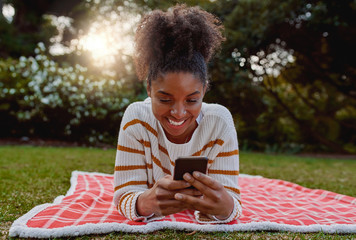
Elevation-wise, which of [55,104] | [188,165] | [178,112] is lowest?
[188,165]

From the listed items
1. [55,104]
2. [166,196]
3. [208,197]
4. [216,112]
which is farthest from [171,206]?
[55,104]

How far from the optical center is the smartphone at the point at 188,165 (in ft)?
5.42

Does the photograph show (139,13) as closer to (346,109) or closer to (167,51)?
(346,109)

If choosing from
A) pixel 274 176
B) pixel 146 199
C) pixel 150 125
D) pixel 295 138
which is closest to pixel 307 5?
pixel 295 138

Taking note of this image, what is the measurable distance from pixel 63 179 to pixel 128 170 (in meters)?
1.83

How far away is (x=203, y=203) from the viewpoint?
1812 millimetres

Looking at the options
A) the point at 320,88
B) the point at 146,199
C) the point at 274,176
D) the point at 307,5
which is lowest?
the point at 274,176

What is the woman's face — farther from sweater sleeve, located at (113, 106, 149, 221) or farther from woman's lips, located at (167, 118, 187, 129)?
sweater sleeve, located at (113, 106, 149, 221)

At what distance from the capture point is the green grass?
1937 mm

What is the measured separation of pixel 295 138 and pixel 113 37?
282 inches

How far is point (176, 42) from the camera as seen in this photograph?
6.30 ft

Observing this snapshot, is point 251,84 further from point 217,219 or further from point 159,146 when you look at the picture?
point 217,219

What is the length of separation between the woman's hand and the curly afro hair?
0.65 metres

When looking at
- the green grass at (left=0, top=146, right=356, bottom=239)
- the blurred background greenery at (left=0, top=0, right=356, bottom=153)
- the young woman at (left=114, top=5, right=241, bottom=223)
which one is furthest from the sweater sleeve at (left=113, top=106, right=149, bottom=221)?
the blurred background greenery at (left=0, top=0, right=356, bottom=153)
